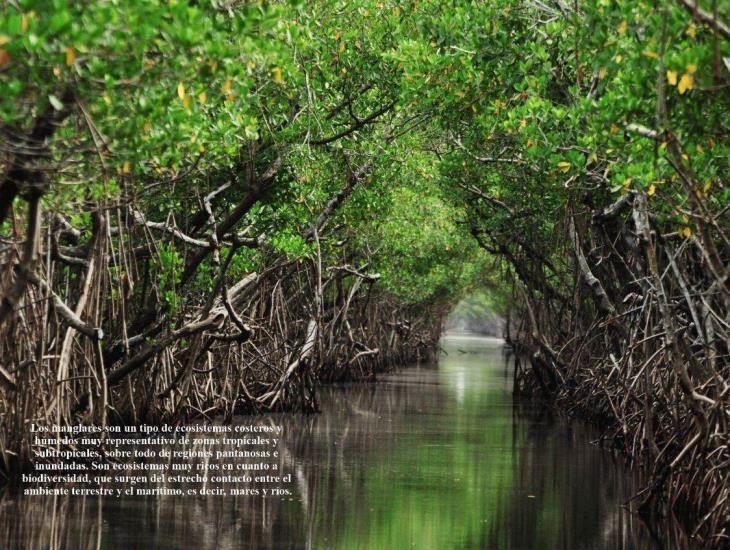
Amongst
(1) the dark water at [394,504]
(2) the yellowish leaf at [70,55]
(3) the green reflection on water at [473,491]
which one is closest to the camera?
(2) the yellowish leaf at [70,55]

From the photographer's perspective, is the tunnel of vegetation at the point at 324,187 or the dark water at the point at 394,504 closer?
the tunnel of vegetation at the point at 324,187

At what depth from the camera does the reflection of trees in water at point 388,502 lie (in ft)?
25.0

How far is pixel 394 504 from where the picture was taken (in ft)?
29.4

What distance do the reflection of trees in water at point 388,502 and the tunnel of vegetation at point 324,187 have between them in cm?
65

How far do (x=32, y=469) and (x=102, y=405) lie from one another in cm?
69

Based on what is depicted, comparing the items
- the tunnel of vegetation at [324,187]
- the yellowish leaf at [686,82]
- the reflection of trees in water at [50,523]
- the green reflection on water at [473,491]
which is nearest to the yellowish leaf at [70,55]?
the tunnel of vegetation at [324,187]

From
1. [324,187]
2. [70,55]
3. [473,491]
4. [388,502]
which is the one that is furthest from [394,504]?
[324,187]

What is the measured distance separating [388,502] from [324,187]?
6.01 m

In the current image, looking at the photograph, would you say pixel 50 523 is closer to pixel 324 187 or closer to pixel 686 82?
pixel 686 82

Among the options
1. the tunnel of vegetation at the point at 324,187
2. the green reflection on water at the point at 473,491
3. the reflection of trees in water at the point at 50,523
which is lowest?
the green reflection on water at the point at 473,491

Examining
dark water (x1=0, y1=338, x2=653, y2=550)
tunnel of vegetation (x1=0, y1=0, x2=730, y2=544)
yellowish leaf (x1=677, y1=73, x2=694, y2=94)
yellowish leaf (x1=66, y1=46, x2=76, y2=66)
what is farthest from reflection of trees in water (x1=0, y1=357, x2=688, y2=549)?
yellowish leaf (x1=677, y1=73, x2=694, y2=94)

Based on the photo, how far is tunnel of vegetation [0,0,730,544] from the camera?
233 inches

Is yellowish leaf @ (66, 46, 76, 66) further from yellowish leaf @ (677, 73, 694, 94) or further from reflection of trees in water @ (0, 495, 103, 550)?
reflection of trees in water @ (0, 495, 103, 550)

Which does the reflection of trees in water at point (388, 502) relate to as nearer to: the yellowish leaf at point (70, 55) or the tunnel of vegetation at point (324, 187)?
the tunnel of vegetation at point (324, 187)
